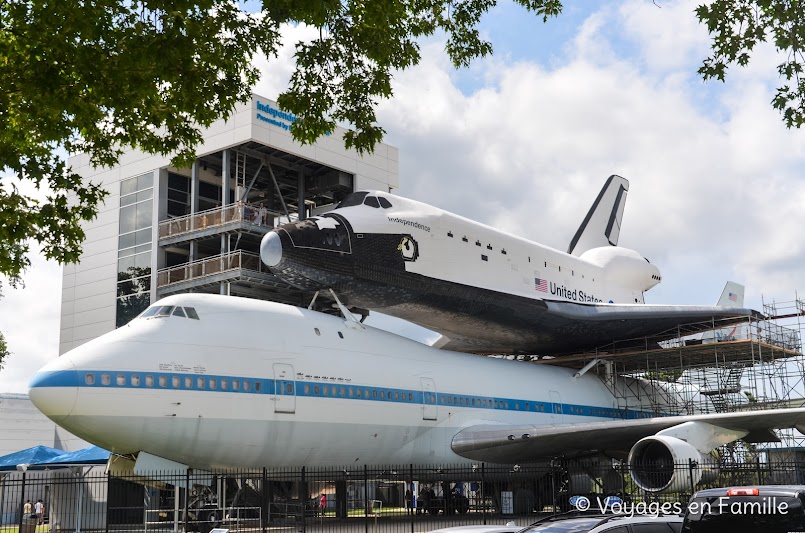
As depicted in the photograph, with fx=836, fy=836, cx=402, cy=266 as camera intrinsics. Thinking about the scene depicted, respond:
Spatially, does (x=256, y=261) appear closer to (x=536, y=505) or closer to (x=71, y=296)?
(x=71, y=296)

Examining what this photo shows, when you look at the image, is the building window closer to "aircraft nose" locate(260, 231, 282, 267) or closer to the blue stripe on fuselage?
"aircraft nose" locate(260, 231, 282, 267)

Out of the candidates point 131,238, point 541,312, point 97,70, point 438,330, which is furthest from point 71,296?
point 97,70

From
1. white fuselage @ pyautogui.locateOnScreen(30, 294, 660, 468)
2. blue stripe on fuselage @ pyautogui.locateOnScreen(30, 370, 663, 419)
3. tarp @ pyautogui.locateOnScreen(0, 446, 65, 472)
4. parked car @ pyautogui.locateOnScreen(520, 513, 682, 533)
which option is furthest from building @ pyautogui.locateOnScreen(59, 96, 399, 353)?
parked car @ pyautogui.locateOnScreen(520, 513, 682, 533)

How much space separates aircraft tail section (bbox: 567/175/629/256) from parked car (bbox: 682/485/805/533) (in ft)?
82.2

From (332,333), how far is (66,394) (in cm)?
652

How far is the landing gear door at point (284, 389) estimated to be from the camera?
701 inches

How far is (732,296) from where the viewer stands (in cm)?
3531

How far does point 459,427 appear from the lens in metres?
22.5

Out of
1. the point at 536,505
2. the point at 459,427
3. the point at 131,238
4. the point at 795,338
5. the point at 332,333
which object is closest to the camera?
the point at 332,333

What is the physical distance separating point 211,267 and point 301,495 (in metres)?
19.2

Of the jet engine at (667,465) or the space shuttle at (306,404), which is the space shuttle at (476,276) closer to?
the space shuttle at (306,404)

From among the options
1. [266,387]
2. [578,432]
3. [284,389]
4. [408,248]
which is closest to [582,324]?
[578,432]

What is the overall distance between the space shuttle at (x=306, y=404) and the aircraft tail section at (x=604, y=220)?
9.45 meters

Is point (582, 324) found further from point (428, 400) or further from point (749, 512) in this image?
point (749, 512)
